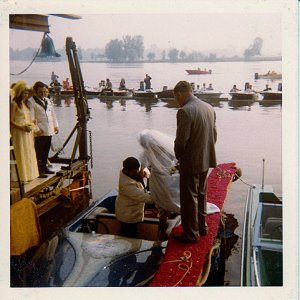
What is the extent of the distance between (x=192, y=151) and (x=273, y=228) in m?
0.86

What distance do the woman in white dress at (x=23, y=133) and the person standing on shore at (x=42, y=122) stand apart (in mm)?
152

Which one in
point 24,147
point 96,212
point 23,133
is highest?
point 23,133

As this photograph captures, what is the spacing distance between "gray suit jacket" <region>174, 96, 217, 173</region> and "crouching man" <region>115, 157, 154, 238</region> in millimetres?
391

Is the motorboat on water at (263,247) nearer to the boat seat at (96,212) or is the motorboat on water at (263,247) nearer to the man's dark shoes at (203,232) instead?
the man's dark shoes at (203,232)

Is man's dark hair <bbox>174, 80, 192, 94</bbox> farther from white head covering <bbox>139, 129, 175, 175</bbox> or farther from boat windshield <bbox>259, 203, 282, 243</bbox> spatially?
boat windshield <bbox>259, 203, 282, 243</bbox>

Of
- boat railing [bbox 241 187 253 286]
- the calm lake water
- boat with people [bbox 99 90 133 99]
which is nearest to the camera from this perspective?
boat railing [bbox 241 187 253 286]

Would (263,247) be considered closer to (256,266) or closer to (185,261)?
(256,266)

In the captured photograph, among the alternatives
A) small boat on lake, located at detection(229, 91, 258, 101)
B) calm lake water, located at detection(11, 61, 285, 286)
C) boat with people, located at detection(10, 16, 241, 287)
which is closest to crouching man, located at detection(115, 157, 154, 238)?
boat with people, located at detection(10, 16, 241, 287)

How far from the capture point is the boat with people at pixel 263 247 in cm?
243

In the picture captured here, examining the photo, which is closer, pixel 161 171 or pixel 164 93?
pixel 161 171

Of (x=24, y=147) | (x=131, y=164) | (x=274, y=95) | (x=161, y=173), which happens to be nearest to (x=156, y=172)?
(x=161, y=173)

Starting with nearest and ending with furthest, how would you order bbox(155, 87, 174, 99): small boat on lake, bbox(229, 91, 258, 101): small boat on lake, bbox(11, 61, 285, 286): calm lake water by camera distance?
bbox(11, 61, 285, 286): calm lake water < bbox(229, 91, 258, 101): small boat on lake < bbox(155, 87, 174, 99): small boat on lake

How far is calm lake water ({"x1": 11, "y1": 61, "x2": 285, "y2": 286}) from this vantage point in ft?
10.9

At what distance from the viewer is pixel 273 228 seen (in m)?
2.69
